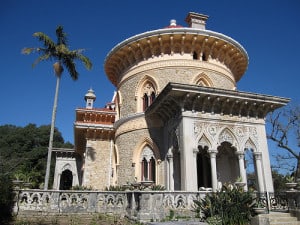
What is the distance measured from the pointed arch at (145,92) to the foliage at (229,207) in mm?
8641

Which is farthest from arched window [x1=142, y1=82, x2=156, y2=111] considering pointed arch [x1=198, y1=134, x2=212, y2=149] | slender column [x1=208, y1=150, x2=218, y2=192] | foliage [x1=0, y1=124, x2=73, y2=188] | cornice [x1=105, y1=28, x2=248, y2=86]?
foliage [x1=0, y1=124, x2=73, y2=188]

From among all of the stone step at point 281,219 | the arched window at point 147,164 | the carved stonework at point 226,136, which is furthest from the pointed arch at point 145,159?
the stone step at point 281,219

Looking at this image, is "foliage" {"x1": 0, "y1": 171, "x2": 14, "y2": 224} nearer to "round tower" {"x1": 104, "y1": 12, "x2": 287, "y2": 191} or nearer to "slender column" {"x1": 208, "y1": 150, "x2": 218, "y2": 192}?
"round tower" {"x1": 104, "y1": 12, "x2": 287, "y2": 191}

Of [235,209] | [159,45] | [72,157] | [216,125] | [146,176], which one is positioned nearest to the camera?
[235,209]

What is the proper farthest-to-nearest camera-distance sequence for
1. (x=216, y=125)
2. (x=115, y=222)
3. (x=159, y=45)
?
(x=159, y=45)
(x=216, y=125)
(x=115, y=222)

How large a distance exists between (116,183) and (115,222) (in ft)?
25.5

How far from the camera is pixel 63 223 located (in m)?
8.50

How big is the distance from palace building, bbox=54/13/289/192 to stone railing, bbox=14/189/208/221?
1.61 meters

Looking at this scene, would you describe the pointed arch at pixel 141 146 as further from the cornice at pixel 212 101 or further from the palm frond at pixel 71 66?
the palm frond at pixel 71 66

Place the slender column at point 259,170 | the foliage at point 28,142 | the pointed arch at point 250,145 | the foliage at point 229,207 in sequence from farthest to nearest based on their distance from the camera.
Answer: the foliage at point 28,142
the pointed arch at point 250,145
the slender column at point 259,170
the foliage at point 229,207

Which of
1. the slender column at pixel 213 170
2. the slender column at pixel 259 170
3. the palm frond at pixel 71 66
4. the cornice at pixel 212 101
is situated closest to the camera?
the slender column at pixel 213 170

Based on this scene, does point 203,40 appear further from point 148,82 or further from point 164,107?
point 164,107

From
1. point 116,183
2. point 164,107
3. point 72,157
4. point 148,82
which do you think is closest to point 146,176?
point 116,183

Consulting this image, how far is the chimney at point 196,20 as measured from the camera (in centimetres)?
1792
